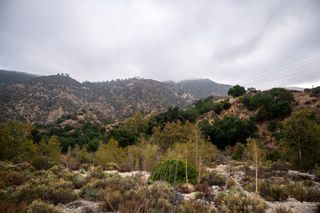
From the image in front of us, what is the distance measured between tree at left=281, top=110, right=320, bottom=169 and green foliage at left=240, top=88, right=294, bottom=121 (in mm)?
38026

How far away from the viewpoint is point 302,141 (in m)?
25.5

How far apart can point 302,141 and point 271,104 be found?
4128cm

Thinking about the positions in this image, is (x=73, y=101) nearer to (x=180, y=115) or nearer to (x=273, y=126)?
(x=180, y=115)

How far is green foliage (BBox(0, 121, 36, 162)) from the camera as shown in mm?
28219

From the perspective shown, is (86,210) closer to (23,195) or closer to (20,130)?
(23,195)

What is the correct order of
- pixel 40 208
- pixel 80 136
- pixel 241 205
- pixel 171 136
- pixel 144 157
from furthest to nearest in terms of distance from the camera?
pixel 80 136, pixel 171 136, pixel 241 205, pixel 40 208, pixel 144 157

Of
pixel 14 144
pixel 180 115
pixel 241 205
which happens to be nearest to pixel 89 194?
pixel 241 205

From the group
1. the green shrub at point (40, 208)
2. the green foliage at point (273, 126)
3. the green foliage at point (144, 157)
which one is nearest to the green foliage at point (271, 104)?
the green foliage at point (273, 126)

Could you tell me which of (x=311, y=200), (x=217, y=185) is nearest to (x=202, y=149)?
(x=217, y=185)

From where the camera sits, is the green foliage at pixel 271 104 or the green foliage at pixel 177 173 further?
the green foliage at pixel 271 104

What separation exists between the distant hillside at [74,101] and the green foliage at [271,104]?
192 ft

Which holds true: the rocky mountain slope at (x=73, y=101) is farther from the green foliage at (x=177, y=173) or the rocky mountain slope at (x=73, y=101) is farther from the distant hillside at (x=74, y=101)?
the green foliage at (x=177, y=173)

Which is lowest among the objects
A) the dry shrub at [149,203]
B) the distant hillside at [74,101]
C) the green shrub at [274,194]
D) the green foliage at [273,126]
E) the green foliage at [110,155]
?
the green foliage at [110,155]

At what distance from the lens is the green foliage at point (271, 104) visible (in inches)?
2464
